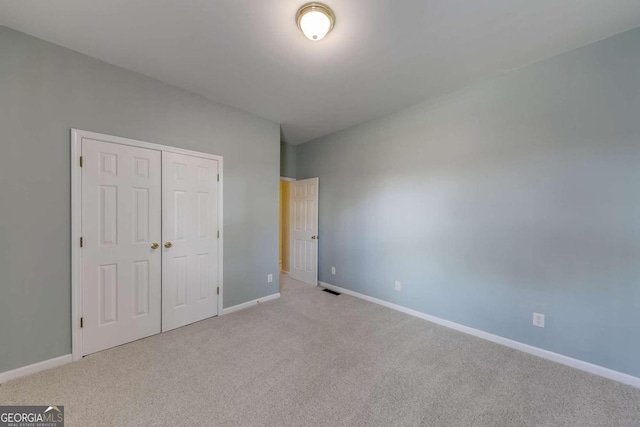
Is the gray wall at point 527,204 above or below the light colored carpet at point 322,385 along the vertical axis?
above

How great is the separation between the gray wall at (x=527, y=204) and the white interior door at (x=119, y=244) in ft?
9.09

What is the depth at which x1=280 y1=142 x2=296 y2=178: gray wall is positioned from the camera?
15.2 feet

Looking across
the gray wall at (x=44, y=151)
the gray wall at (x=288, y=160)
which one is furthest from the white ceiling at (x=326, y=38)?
the gray wall at (x=288, y=160)

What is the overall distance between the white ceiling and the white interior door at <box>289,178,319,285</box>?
203 cm

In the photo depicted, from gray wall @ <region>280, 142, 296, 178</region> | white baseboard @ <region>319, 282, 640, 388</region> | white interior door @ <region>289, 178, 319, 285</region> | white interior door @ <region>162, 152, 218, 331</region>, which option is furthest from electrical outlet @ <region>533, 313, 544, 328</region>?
gray wall @ <region>280, 142, 296, 178</region>

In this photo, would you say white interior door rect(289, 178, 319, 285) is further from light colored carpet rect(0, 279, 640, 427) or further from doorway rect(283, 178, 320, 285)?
light colored carpet rect(0, 279, 640, 427)

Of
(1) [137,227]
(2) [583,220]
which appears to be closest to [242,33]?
(1) [137,227]

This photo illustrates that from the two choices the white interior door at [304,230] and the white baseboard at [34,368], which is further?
the white interior door at [304,230]

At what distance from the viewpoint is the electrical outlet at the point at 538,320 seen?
7.18ft

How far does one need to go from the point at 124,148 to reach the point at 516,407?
385 cm

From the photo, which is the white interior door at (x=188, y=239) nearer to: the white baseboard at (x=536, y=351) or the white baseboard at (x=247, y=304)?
the white baseboard at (x=247, y=304)

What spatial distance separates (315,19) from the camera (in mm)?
1621

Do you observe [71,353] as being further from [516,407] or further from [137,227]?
[516,407]

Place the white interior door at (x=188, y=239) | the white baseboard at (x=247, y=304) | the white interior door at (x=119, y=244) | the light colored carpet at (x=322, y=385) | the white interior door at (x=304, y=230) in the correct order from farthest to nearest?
the white interior door at (x=304, y=230) < the white baseboard at (x=247, y=304) < the white interior door at (x=188, y=239) < the white interior door at (x=119, y=244) < the light colored carpet at (x=322, y=385)
